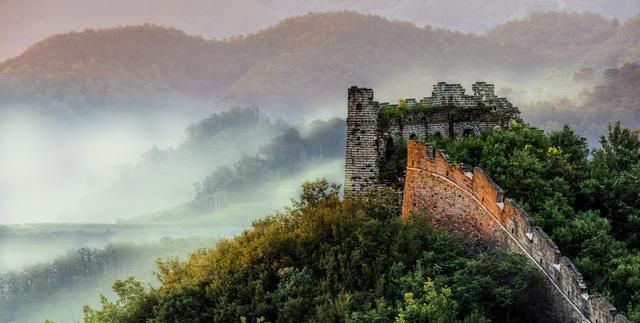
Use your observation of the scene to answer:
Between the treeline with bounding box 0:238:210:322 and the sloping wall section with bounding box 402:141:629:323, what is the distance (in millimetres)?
81131

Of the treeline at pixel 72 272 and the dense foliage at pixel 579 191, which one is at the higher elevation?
the dense foliage at pixel 579 191

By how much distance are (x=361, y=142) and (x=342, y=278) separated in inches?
403

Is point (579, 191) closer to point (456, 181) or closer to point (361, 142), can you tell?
point (456, 181)

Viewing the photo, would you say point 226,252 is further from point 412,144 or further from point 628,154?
point 628,154

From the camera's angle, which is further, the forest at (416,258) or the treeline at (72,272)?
the treeline at (72,272)

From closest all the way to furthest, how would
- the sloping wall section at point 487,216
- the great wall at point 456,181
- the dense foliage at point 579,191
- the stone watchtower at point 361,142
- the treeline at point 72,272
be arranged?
the sloping wall section at point 487,216
the great wall at point 456,181
the dense foliage at point 579,191
the stone watchtower at point 361,142
the treeline at point 72,272

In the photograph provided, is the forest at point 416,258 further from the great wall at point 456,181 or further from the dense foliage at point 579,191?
the great wall at point 456,181

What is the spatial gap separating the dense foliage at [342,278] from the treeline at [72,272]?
256 ft

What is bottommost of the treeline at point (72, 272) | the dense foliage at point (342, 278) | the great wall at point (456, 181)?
the treeline at point (72, 272)

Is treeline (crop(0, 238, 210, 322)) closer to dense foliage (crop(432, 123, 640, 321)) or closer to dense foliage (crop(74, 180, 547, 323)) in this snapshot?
dense foliage (crop(74, 180, 547, 323))

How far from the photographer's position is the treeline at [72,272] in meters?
120

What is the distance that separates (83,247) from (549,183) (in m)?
95.1

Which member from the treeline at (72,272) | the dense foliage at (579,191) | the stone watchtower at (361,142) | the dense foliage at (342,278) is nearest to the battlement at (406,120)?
the stone watchtower at (361,142)

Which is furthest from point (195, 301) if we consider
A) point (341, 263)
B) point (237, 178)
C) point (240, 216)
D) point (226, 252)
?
point (237, 178)
